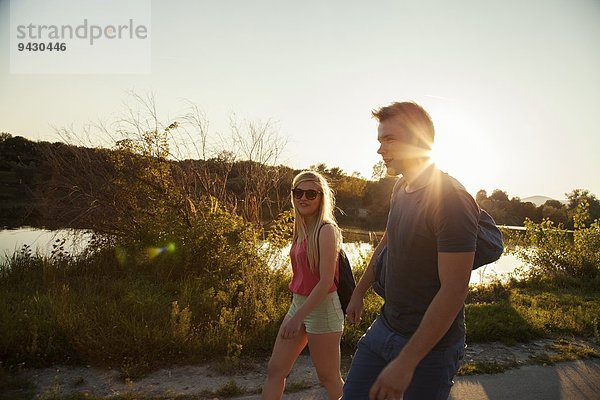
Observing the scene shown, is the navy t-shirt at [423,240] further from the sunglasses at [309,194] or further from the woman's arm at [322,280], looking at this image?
the sunglasses at [309,194]

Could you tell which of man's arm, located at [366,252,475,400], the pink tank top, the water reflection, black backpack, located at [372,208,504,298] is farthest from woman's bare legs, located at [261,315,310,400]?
the water reflection

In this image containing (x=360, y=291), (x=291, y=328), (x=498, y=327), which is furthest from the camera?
(x=498, y=327)

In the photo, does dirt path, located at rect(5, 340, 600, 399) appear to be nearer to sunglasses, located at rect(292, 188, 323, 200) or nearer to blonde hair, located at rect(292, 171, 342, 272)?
blonde hair, located at rect(292, 171, 342, 272)

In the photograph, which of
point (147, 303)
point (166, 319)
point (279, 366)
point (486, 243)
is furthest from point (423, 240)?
point (147, 303)

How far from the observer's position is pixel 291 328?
291cm

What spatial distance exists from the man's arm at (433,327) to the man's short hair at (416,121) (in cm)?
64

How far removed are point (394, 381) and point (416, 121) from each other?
1200 millimetres

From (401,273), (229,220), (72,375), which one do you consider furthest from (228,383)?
(229,220)

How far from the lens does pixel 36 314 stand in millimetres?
5113

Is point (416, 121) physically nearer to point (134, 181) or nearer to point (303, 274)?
point (303, 274)

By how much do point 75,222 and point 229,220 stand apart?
4337 mm

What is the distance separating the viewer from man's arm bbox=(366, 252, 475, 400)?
1652mm

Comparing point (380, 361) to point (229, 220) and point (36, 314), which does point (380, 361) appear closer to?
point (36, 314)

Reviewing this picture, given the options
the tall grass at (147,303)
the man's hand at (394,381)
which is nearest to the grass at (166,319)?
the tall grass at (147,303)
